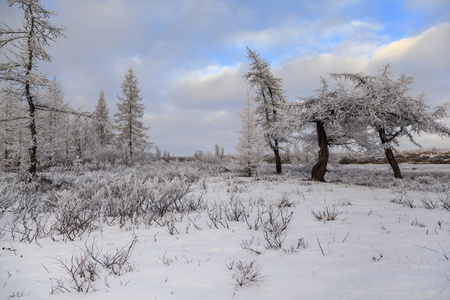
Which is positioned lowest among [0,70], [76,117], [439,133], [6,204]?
[6,204]

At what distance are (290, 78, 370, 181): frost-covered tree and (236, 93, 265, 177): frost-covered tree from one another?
12.2ft

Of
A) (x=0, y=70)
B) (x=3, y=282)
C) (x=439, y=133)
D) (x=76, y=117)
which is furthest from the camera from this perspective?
(x=439, y=133)

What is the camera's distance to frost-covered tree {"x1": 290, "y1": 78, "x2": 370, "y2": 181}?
10.6 m

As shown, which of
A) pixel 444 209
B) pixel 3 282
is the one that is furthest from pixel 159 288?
pixel 444 209

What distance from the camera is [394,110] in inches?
430

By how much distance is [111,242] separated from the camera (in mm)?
3094

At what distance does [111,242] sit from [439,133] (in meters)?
15.7

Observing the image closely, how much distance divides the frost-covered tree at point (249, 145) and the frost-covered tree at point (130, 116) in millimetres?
17194

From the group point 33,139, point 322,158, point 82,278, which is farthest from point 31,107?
point 322,158

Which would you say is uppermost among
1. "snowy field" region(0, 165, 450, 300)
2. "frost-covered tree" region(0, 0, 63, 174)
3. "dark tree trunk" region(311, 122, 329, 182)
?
"frost-covered tree" region(0, 0, 63, 174)

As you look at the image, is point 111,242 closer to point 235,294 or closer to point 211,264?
point 211,264

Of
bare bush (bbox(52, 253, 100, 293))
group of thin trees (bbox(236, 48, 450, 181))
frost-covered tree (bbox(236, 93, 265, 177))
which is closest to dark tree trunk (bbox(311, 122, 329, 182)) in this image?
group of thin trees (bbox(236, 48, 450, 181))

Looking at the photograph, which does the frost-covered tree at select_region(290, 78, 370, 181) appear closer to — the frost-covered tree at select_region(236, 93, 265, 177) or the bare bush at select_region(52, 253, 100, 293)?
the frost-covered tree at select_region(236, 93, 265, 177)

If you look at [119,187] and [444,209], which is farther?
[119,187]
